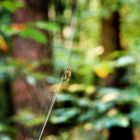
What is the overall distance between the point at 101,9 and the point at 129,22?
2.65 ft

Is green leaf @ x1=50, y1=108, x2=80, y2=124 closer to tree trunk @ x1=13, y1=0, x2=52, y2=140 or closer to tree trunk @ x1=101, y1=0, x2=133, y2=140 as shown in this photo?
tree trunk @ x1=13, y1=0, x2=52, y2=140

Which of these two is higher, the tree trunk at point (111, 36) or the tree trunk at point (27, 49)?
the tree trunk at point (111, 36)

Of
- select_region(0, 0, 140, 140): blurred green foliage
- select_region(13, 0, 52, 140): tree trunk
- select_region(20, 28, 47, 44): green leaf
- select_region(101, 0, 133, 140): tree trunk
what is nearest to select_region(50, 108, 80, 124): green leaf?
select_region(0, 0, 140, 140): blurred green foliage

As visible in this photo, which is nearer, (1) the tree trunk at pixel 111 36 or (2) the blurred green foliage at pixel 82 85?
(2) the blurred green foliage at pixel 82 85

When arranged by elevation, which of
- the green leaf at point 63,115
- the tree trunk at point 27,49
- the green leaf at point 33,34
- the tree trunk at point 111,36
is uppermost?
the tree trunk at point 111,36

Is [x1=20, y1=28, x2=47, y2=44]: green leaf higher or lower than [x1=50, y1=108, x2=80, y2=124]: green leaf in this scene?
lower

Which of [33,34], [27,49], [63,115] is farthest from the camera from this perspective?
[27,49]

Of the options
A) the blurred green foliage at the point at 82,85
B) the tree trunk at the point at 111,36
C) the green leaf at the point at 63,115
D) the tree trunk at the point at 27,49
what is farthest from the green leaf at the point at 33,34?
the tree trunk at the point at 111,36

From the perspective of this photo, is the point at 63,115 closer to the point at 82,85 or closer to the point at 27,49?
the point at 82,85

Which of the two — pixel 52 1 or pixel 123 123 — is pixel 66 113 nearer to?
pixel 123 123

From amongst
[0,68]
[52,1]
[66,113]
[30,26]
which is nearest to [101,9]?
[52,1]

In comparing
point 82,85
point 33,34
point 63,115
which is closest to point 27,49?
point 82,85

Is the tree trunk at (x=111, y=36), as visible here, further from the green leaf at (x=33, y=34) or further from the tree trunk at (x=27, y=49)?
the green leaf at (x=33, y=34)

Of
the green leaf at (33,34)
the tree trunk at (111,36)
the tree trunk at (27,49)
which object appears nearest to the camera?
the green leaf at (33,34)
